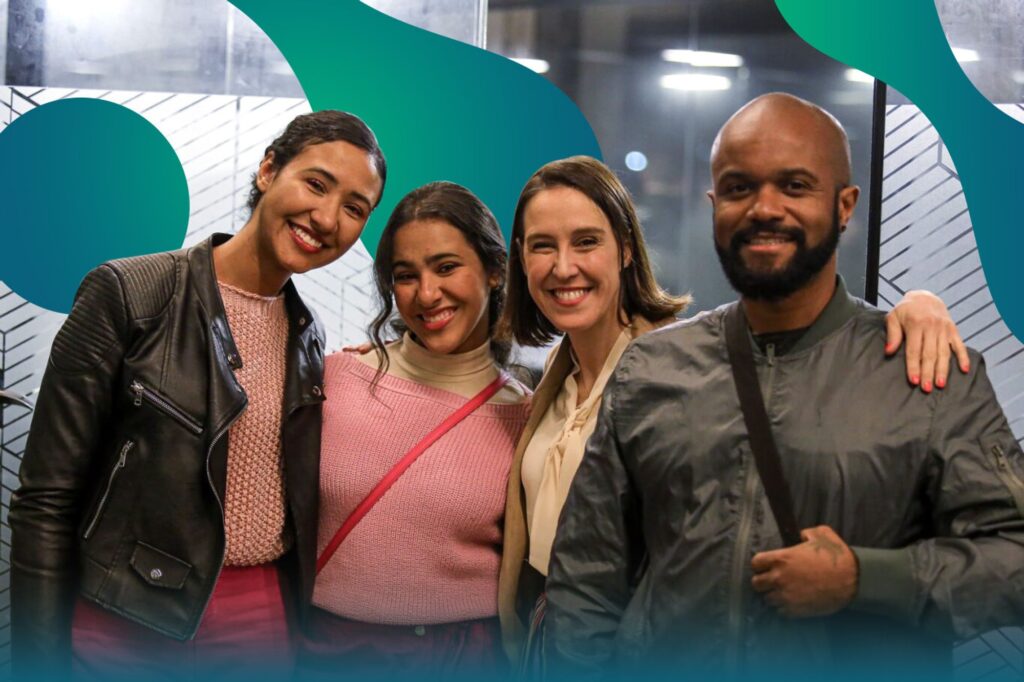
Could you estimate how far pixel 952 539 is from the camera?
1711 millimetres

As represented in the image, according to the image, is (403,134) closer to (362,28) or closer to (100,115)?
(362,28)

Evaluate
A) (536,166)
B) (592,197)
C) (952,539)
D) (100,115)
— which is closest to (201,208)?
(100,115)

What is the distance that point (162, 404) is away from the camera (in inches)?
89.2

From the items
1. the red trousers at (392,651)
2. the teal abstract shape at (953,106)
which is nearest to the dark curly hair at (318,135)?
the red trousers at (392,651)

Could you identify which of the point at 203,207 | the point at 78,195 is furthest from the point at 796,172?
the point at 78,195

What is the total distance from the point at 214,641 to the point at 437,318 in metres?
0.95

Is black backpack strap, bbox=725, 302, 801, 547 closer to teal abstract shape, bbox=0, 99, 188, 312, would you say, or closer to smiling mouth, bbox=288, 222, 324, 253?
smiling mouth, bbox=288, 222, 324, 253

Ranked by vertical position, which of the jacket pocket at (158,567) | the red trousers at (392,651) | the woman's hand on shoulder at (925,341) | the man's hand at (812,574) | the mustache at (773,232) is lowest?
the red trousers at (392,651)

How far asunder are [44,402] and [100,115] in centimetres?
223

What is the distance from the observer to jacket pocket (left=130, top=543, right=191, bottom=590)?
2.28 meters

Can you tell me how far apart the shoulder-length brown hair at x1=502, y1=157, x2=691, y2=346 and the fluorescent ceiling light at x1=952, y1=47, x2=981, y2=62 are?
6.44ft

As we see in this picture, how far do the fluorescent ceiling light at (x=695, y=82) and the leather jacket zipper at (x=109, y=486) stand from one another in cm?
283

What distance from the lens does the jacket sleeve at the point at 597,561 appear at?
6.51 feet

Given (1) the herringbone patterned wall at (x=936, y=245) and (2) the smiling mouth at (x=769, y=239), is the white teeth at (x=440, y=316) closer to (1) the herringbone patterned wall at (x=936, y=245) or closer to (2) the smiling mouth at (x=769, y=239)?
(2) the smiling mouth at (x=769, y=239)
